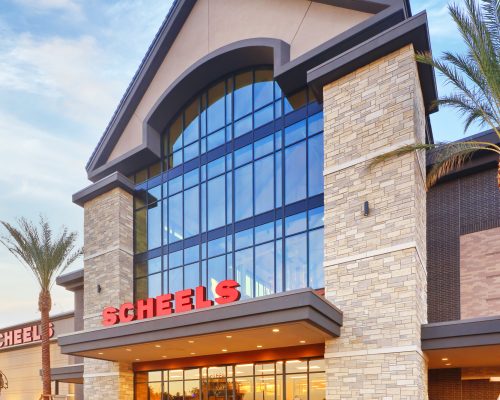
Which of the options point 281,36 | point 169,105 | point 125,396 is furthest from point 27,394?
point 281,36

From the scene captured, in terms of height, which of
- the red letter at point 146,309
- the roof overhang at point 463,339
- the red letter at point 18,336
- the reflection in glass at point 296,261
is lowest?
the red letter at point 18,336

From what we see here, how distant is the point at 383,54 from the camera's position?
16078 millimetres

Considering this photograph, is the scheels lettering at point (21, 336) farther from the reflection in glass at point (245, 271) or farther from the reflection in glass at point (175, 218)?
the reflection in glass at point (245, 271)

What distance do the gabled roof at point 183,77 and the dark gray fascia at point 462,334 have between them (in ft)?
25.3

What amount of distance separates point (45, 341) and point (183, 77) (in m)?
14.8

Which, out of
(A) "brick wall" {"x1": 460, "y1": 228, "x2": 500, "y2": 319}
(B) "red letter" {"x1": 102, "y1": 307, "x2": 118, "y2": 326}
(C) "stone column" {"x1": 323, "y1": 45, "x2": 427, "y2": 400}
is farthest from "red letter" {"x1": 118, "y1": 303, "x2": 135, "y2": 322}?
(A) "brick wall" {"x1": 460, "y1": 228, "x2": 500, "y2": 319}

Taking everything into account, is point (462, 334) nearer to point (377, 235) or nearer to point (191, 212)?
point (377, 235)

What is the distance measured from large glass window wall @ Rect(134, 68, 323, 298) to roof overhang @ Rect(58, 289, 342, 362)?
263 cm

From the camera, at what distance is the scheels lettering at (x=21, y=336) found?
3597 cm

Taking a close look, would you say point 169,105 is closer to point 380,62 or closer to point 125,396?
point 380,62

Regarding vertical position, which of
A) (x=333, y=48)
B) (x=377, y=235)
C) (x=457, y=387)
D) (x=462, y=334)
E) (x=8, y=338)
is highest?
(x=333, y=48)

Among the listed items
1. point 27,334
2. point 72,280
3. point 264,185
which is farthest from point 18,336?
point 264,185

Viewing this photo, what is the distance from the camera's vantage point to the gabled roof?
1675 centimetres

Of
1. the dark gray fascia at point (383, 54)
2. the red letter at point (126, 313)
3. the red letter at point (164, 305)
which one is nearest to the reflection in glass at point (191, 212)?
the red letter at point (126, 313)
